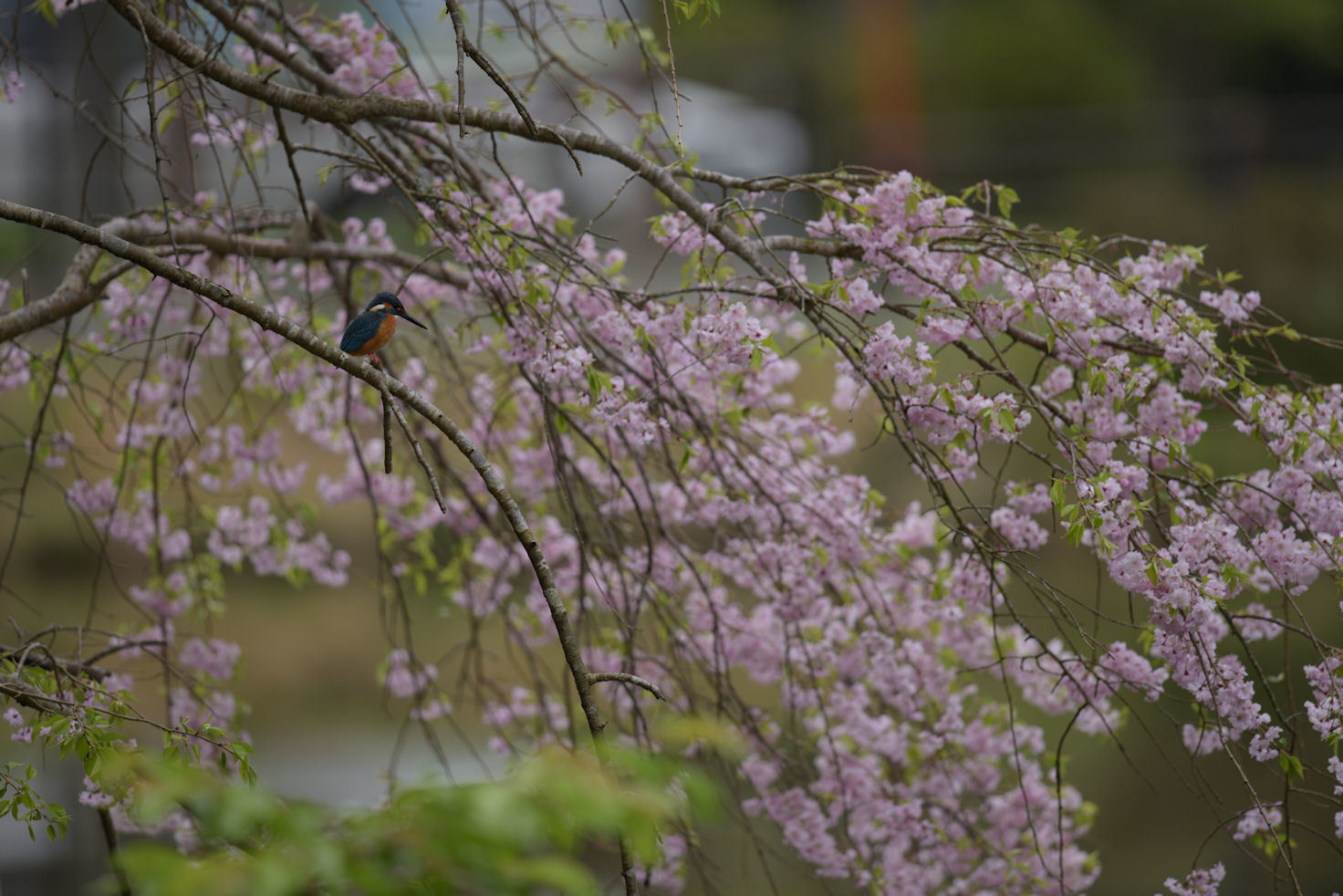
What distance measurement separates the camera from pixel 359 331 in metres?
2.19

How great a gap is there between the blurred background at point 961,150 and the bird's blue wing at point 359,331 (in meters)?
0.75

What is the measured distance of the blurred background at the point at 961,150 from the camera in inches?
238

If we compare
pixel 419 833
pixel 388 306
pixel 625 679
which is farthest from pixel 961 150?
pixel 419 833

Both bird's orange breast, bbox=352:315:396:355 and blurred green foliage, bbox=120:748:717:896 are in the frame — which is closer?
blurred green foliage, bbox=120:748:717:896

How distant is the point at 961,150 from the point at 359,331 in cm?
1011

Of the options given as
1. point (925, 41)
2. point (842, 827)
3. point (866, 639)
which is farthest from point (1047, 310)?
point (925, 41)

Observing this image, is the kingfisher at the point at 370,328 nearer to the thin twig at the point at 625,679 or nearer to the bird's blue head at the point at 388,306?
the bird's blue head at the point at 388,306

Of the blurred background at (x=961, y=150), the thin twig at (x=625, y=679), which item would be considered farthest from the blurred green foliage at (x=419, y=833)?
the blurred background at (x=961, y=150)

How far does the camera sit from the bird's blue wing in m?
2.19

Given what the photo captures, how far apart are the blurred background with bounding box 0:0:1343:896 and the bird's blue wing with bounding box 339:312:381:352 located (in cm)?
75

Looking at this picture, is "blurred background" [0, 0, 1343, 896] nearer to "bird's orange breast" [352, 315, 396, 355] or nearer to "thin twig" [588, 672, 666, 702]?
"bird's orange breast" [352, 315, 396, 355]

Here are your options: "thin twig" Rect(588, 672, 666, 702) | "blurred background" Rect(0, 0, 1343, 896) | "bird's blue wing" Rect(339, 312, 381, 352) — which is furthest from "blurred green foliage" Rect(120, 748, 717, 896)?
"blurred background" Rect(0, 0, 1343, 896)

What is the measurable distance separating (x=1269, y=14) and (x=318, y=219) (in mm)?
11376

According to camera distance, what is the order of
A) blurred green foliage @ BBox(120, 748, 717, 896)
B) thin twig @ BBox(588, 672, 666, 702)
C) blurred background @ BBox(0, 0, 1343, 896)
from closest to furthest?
blurred green foliage @ BBox(120, 748, 717, 896)
thin twig @ BBox(588, 672, 666, 702)
blurred background @ BBox(0, 0, 1343, 896)
